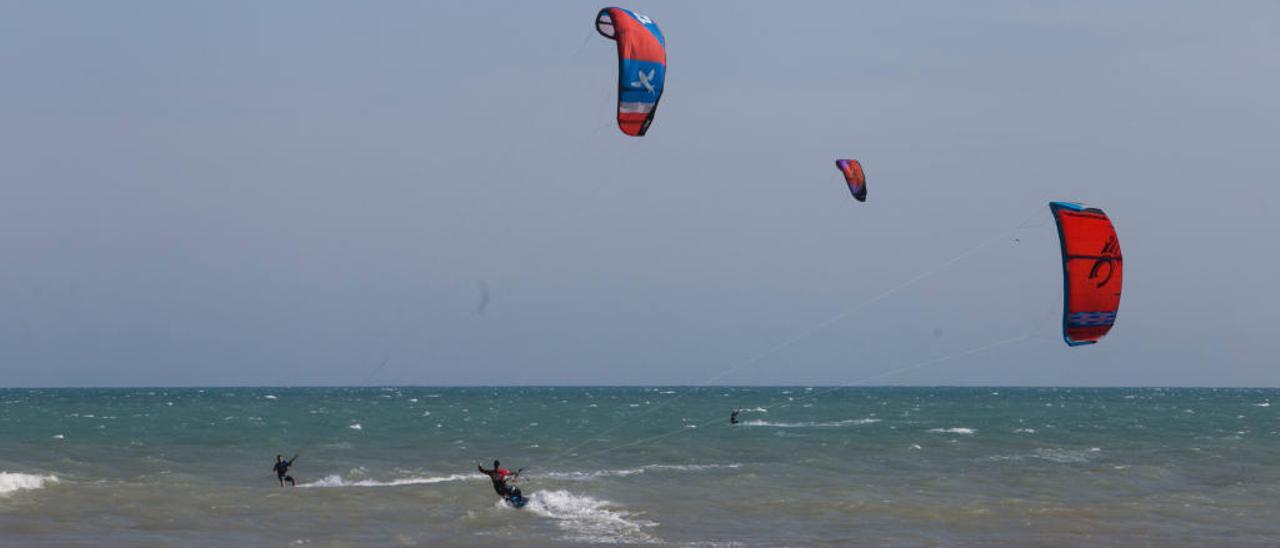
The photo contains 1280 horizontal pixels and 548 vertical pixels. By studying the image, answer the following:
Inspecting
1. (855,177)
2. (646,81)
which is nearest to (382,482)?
(855,177)

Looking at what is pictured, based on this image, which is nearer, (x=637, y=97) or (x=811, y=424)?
(x=637, y=97)

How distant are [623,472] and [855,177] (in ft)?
34.1

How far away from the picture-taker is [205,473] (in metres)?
37.8

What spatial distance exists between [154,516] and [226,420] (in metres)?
46.7

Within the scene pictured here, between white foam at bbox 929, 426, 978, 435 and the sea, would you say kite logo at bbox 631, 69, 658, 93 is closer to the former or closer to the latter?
the sea

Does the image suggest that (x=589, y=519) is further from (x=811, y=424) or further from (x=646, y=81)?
(x=811, y=424)

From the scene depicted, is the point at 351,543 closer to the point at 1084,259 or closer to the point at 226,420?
the point at 1084,259

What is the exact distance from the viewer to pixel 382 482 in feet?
116

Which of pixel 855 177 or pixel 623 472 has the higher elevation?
pixel 855 177

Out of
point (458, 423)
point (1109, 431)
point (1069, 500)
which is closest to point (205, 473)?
point (1069, 500)

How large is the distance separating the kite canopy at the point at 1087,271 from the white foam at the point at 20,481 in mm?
21936

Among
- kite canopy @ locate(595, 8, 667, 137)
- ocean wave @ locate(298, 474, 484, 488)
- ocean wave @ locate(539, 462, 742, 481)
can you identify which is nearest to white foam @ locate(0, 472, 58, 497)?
ocean wave @ locate(298, 474, 484, 488)

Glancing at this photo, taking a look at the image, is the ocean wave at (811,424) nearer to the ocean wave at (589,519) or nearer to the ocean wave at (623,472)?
the ocean wave at (623,472)

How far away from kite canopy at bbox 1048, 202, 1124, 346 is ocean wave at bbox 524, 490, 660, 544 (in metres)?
8.12
